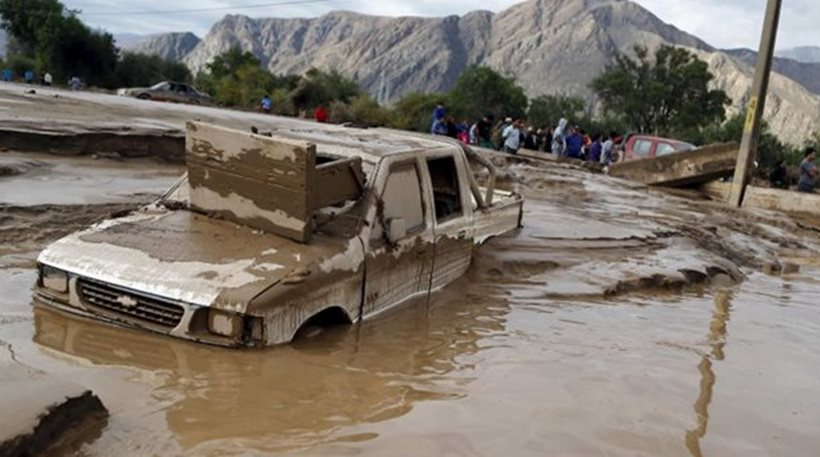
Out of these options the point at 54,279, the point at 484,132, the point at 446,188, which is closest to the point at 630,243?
the point at 446,188

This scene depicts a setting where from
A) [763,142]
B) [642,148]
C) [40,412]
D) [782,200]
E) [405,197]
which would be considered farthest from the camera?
[763,142]

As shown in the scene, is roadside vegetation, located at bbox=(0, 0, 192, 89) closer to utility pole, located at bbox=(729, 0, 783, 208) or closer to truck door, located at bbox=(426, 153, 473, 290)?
utility pole, located at bbox=(729, 0, 783, 208)

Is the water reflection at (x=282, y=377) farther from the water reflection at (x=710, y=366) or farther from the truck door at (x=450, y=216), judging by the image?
the water reflection at (x=710, y=366)

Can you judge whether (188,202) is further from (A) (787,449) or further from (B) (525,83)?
(B) (525,83)

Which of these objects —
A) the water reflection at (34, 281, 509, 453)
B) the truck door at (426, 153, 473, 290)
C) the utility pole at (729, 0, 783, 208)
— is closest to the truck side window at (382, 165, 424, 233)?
the truck door at (426, 153, 473, 290)

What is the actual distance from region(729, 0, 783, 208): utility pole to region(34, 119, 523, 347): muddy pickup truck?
1235 centimetres

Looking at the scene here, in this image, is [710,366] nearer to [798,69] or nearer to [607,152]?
[607,152]

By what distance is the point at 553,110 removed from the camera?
60.0m

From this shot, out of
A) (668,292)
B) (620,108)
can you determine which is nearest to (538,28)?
(620,108)

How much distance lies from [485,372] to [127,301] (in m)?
2.23

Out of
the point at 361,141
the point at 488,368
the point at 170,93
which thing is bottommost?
the point at 488,368

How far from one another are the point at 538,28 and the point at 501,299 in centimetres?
15669

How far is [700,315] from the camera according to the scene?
24.5ft

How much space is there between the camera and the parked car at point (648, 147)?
72.4ft
